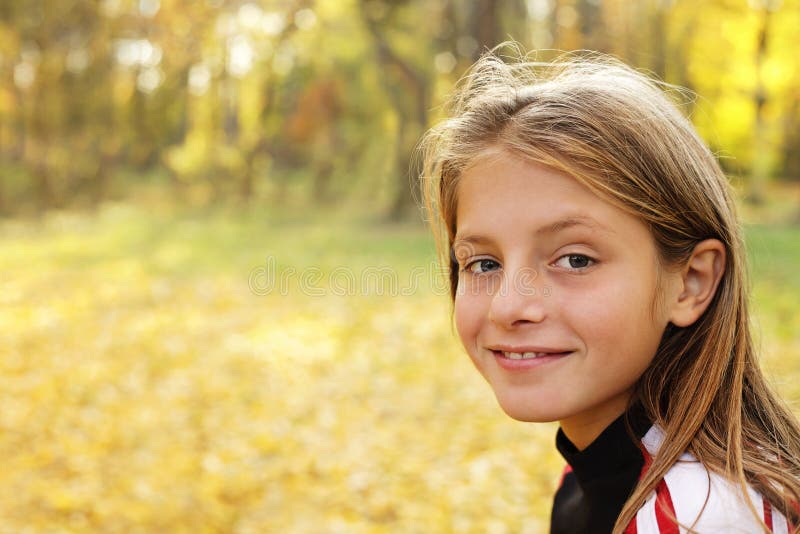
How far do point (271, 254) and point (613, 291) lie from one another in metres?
13.2

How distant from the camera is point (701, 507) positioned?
3.82 feet

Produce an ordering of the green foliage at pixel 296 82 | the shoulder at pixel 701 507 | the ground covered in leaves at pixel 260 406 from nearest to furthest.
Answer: the shoulder at pixel 701 507 < the ground covered in leaves at pixel 260 406 < the green foliage at pixel 296 82

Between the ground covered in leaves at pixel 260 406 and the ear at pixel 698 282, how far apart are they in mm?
886

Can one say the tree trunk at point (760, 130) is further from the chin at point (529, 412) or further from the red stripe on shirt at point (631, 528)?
the red stripe on shirt at point (631, 528)

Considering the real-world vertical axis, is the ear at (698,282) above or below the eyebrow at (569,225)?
below

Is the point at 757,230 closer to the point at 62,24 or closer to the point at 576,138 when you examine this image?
the point at 576,138

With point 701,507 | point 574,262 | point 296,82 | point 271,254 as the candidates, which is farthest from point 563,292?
point 296,82

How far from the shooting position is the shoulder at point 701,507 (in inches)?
45.2

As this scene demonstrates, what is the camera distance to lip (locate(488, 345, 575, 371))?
1.41 m

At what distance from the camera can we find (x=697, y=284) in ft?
4.94

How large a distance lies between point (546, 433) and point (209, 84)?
75.2ft

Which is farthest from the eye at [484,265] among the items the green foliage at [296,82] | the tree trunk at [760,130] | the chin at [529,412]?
the tree trunk at [760,130]

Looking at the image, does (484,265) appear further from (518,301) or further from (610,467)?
(610,467)

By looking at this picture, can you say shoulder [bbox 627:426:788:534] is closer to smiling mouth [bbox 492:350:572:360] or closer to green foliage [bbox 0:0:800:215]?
smiling mouth [bbox 492:350:572:360]
